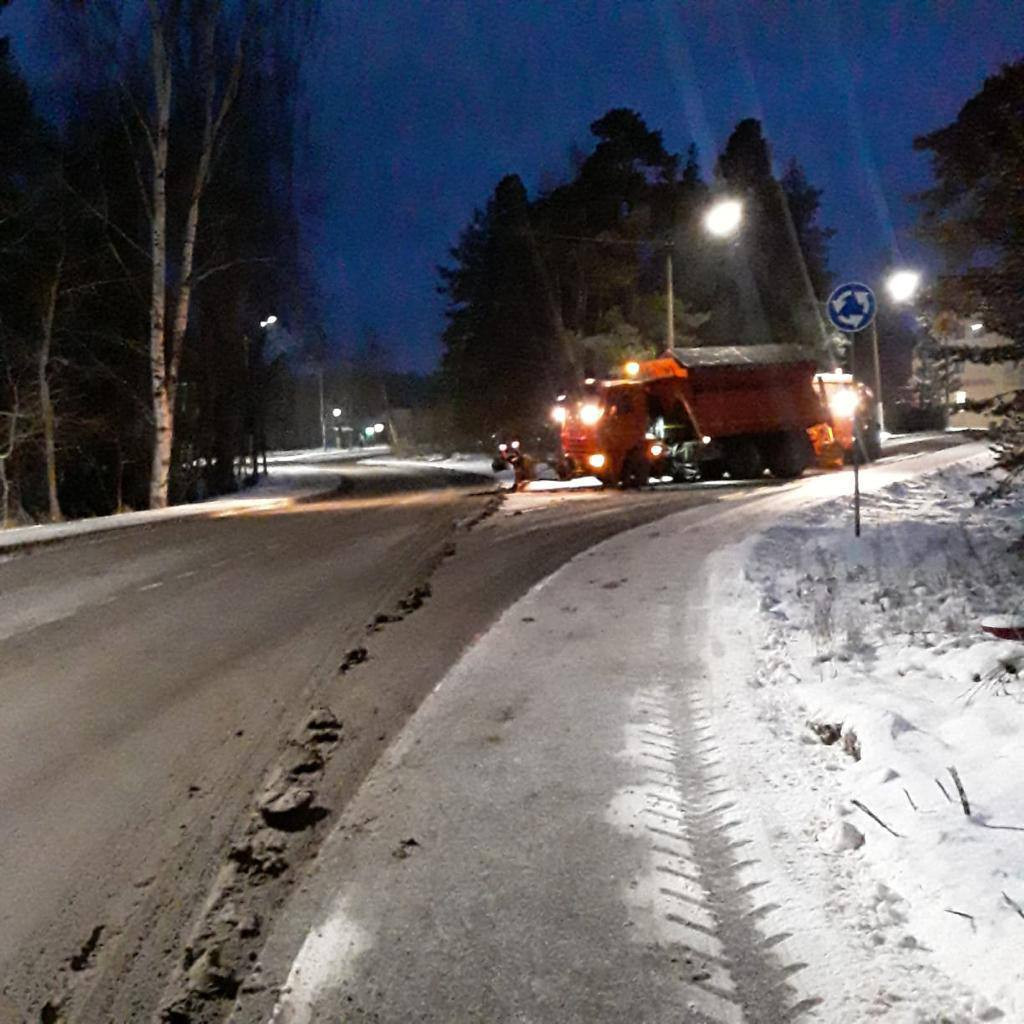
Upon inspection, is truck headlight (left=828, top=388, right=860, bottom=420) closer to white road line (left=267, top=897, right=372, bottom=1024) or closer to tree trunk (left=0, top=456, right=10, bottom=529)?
tree trunk (left=0, top=456, right=10, bottom=529)

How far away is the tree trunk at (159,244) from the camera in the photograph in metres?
27.0

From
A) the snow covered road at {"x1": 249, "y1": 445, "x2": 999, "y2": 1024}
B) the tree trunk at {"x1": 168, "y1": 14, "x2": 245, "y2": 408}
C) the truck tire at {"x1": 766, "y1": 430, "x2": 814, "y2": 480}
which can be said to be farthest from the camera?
the truck tire at {"x1": 766, "y1": 430, "x2": 814, "y2": 480}

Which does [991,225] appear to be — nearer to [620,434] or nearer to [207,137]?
[620,434]

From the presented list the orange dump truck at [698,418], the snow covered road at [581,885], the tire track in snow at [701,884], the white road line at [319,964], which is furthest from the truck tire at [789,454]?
the white road line at [319,964]

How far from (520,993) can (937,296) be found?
9.30 meters

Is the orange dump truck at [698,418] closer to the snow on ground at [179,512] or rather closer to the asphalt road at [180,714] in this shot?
the snow on ground at [179,512]

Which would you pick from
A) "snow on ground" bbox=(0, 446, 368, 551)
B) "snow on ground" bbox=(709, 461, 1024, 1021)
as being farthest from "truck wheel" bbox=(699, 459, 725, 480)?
"snow on ground" bbox=(709, 461, 1024, 1021)

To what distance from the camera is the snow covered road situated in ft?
13.3

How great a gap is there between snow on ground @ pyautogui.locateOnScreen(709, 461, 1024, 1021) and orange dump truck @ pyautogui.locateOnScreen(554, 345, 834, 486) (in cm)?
1536

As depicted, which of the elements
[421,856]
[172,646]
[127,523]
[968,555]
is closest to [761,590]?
[968,555]

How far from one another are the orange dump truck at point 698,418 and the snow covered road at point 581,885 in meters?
19.1

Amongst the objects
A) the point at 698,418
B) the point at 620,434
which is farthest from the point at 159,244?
the point at 698,418

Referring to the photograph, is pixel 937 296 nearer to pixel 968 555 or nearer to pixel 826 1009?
pixel 968 555

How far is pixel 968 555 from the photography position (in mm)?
12672
